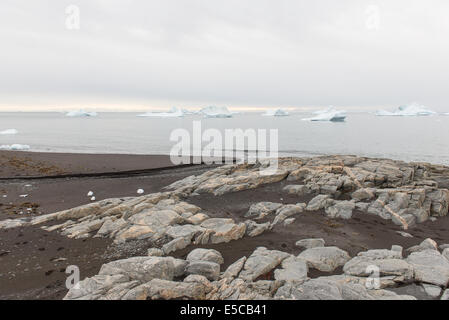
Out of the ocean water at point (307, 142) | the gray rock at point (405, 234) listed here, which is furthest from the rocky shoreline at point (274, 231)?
the ocean water at point (307, 142)

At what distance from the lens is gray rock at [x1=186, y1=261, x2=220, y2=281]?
862cm

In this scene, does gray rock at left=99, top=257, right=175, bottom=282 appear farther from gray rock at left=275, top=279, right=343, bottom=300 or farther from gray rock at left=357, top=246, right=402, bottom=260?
gray rock at left=357, top=246, right=402, bottom=260

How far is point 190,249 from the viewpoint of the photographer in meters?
10.9

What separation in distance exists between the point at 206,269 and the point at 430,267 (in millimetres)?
7739

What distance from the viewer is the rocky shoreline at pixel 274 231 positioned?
7.78m

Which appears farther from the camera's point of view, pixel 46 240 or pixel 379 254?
pixel 46 240

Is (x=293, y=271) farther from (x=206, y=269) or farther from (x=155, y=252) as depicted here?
(x=155, y=252)

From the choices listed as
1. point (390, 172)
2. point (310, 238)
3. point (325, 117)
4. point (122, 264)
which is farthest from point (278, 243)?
point (325, 117)

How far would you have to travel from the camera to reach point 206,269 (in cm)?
875

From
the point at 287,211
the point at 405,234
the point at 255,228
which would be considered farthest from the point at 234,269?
the point at 405,234

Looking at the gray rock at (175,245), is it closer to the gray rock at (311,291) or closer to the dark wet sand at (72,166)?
the gray rock at (311,291)
